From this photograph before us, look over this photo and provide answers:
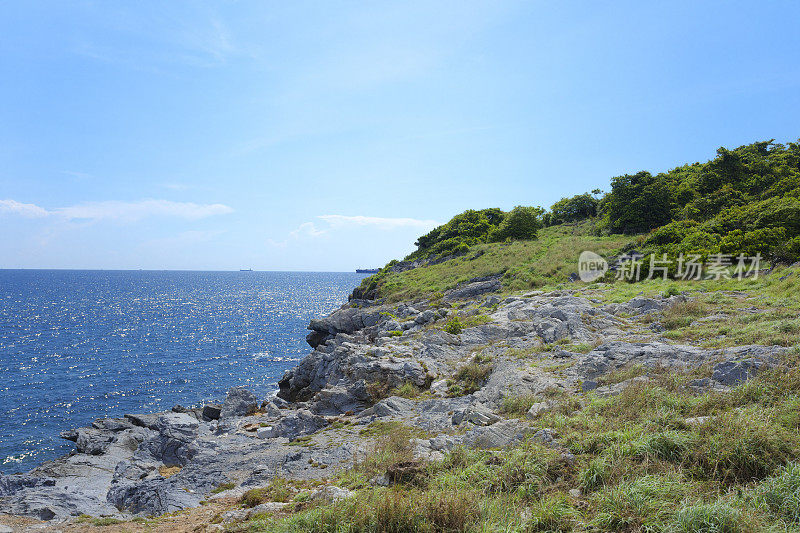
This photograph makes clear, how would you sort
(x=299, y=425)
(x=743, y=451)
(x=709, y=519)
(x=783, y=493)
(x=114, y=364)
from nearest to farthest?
(x=709, y=519) < (x=783, y=493) < (x=743, y=451) < (x=299, y=425) < (x=114, y=364)

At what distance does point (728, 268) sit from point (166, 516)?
31379 mm

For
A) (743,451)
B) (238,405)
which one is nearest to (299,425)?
(238,405)

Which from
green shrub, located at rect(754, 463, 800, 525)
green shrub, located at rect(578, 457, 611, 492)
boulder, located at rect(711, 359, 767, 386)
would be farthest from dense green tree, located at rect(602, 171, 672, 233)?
green shrub, located at rect(578, 457, 611, 492)

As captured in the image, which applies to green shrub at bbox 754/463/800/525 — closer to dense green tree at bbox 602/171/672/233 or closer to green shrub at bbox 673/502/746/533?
green shrub at bbox 673/502/746/533

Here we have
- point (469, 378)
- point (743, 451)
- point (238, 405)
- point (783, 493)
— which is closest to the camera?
point (783, 493)

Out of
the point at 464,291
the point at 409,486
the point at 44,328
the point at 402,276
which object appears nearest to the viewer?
the point at 409,486

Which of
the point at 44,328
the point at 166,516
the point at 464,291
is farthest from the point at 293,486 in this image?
the point at 44,328

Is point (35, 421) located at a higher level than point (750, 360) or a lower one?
lower

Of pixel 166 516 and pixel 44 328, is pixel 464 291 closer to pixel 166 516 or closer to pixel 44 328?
pixel 166 516

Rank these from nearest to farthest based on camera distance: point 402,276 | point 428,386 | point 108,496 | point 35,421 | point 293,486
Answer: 1. point 293,486
2. point 108,496
3. point 428,386
4. point 35,421
5. point 402,276

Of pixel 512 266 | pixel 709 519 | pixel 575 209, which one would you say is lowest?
pixel 709 519

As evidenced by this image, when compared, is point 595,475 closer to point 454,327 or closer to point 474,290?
point 454,327

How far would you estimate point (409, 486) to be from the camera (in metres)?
7.00

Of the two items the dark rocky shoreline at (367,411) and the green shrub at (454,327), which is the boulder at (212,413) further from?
the green shrub at (454,327)
